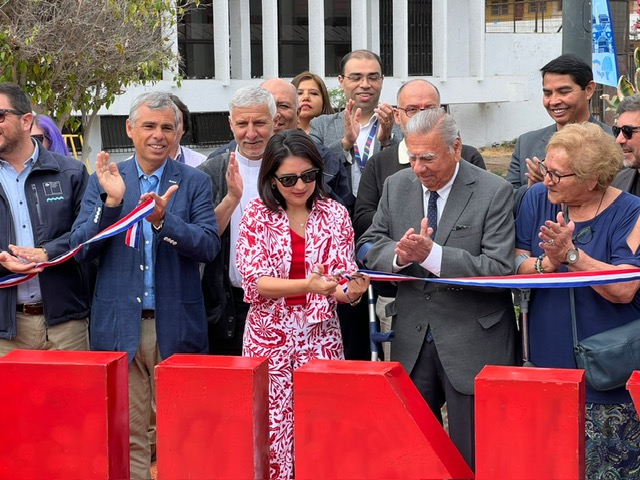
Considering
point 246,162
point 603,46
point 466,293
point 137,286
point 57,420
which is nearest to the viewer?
point 57,420

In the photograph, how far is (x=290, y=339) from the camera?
4.68 meters

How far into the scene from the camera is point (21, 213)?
500cm

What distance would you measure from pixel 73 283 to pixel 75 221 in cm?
36

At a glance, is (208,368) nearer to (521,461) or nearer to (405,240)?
(521,461)

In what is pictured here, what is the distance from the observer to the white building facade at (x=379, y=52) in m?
26.0

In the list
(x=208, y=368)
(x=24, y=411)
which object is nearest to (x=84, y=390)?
(x=24, y=411)

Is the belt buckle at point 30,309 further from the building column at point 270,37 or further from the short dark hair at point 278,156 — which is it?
the building column at point 270,37

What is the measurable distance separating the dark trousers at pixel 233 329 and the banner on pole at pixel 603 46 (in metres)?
5.39

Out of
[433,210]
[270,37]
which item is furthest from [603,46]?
[270,37]

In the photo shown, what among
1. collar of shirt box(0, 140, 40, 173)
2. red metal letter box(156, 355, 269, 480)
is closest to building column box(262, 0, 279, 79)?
collar of shirt box(0, 140, 40, 173)

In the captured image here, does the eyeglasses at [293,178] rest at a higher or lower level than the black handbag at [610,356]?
higher

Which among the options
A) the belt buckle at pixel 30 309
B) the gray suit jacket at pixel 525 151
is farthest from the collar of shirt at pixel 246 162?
the gray suit jacket at pixel 525 151

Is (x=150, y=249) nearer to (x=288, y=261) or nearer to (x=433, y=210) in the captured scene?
(x=288, y=261)

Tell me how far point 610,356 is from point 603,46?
19.9 feet
